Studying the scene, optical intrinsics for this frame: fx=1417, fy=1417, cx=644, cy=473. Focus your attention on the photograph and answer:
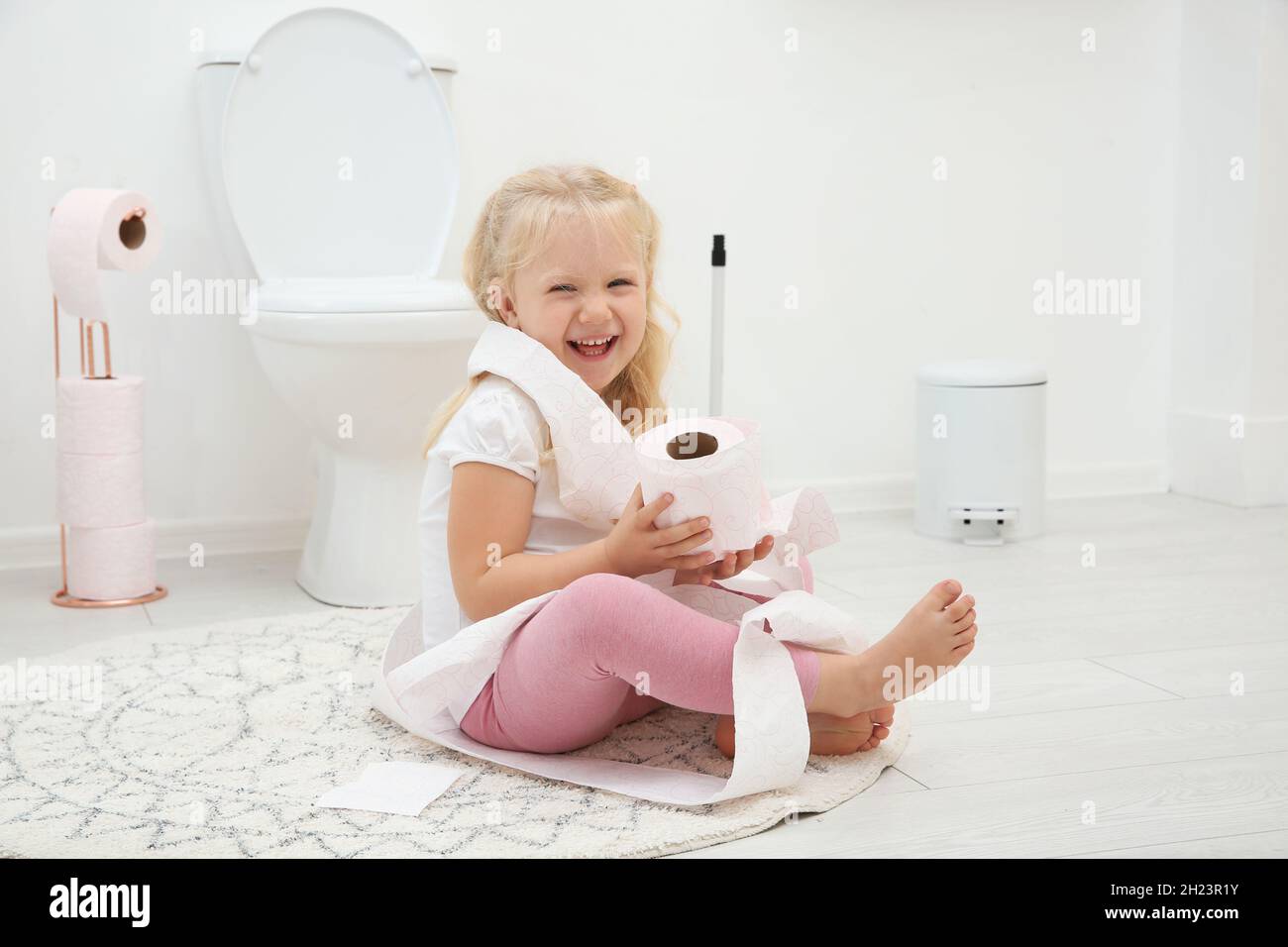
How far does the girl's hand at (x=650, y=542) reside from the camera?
1.17 metres

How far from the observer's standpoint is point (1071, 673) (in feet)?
5.28

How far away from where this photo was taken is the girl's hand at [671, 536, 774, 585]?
1.23m

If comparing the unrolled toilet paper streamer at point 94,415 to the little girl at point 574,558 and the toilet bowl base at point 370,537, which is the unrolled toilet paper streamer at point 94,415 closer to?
the toilet bowl base at point 370,537

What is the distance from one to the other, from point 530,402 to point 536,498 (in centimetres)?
9

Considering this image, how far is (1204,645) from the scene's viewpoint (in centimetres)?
172

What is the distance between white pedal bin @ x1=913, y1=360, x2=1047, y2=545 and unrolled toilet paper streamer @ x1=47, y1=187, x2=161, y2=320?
128 cm

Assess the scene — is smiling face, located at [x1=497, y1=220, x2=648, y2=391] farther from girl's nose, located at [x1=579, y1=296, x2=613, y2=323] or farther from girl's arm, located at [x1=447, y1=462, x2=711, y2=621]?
girl's arm, located at [x1=447, y1=462, x2=711, y2=621]

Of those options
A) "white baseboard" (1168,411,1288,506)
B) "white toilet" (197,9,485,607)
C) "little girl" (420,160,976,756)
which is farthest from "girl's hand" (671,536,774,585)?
"white baseboard" (1168,411,1288,506)

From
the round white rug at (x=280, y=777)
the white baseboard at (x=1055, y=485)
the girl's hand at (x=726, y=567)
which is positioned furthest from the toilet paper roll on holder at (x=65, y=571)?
the white baseboard at (x=1055, y=485)

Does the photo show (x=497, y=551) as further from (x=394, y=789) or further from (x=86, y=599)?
(x=86, y=599)

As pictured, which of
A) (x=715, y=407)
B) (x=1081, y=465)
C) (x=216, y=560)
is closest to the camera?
(x=715, y=407)

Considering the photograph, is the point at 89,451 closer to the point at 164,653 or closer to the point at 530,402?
the point at 164,653

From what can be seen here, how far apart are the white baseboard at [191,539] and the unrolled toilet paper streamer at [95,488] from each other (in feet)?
0.88
